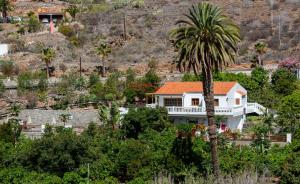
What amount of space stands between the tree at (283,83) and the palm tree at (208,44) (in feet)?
67.4

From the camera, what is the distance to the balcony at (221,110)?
40641mm

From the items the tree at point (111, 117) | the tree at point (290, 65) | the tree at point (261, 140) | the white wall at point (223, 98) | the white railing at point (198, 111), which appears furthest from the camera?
the tree at point (290, 65)

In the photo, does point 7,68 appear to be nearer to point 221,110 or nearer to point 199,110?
point 199,110

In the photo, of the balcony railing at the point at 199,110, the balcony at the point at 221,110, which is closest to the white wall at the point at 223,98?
the balcony at the point at 221,110

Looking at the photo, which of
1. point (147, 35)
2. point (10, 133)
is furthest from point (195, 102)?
point (147, 35)

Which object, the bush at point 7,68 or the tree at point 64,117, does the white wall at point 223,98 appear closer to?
the tree at point 64,117

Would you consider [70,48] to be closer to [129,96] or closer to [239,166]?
[129,96]

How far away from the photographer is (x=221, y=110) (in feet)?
134

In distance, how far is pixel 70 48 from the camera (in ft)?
242

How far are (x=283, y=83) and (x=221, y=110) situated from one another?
30.2 feet

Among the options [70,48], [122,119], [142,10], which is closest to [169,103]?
[122,119]

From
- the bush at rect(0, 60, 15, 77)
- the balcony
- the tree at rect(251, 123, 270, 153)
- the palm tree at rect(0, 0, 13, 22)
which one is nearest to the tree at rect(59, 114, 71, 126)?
the balcony

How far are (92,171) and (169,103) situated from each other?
1496 cm

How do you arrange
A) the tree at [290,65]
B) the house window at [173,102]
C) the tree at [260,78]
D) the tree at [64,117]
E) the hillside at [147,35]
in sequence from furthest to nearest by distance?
the hillside at [147,35], the tree at [290,65], the tree at [260,78], the house window at [173,102], the tree at [64,117]
